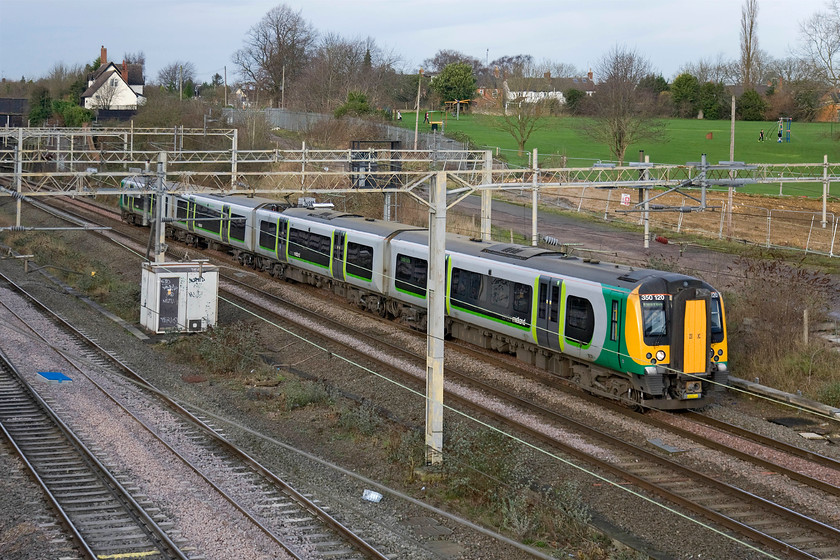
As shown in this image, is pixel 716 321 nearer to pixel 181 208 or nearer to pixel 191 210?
pixel 191 210

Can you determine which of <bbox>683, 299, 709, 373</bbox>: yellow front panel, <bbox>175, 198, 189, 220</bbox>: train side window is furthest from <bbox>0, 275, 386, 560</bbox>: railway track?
<bbox>175, 198, 189, 220</bbox>: train side window

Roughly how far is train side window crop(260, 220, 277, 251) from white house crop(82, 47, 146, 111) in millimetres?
62893

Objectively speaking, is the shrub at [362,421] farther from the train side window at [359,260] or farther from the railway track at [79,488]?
the train side window at [359,260]

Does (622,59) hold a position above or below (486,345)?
above

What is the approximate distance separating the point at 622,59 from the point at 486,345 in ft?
140

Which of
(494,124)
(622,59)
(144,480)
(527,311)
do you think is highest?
(622,59)

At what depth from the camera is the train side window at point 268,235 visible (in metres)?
30.0

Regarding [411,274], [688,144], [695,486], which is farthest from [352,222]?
[688,144]

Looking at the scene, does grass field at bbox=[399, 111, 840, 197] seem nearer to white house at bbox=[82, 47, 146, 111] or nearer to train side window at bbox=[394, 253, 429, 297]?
train side window at bbox=[394, 253, 429, 297]

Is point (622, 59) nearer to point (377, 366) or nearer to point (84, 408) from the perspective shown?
point (377, 366)

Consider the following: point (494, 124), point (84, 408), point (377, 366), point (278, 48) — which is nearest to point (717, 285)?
point (377, 366)

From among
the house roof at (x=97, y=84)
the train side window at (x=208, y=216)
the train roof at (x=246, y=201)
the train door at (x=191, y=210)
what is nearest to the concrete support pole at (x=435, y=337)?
the train roof at (x=246, y=201)

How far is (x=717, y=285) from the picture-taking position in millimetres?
26875

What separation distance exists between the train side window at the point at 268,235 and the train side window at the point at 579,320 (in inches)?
591
